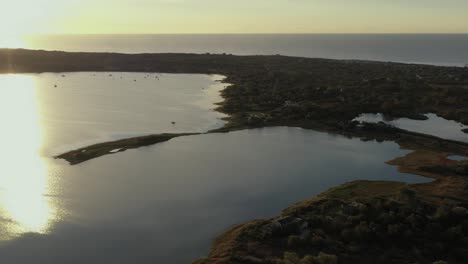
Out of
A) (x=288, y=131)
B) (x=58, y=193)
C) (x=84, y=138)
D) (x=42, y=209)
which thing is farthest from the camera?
(x=288, y=131)

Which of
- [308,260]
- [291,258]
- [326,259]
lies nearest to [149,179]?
[291,258]

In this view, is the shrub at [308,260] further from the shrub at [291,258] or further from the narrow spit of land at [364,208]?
the shrub at [291,258]

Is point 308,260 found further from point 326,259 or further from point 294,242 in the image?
point 294,242

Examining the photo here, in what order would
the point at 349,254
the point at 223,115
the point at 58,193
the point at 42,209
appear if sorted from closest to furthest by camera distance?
the point at 349,254, the point at 42,209, the point at 58,193, the point at 223,115

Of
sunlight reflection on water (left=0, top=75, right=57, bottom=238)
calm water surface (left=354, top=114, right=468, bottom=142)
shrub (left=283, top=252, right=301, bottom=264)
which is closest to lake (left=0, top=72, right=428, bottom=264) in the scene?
sunlight reflection on water (left=0, top=75, right=57, bottom=238)

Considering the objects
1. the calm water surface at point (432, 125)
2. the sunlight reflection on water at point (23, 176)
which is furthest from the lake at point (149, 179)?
the calm water surface at point (432, 125)

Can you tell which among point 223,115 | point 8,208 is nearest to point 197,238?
point 8,208

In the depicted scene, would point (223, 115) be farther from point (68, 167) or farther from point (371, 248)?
point (371, 248)

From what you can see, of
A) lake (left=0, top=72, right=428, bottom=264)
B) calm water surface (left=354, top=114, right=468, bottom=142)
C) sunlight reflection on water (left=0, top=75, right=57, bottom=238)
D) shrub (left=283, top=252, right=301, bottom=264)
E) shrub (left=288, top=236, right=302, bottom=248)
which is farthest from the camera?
calm water surface (left=354, top=114, right=468, bottom=142)

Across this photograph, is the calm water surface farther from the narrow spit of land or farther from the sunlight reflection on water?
the sunlight reflection on water
